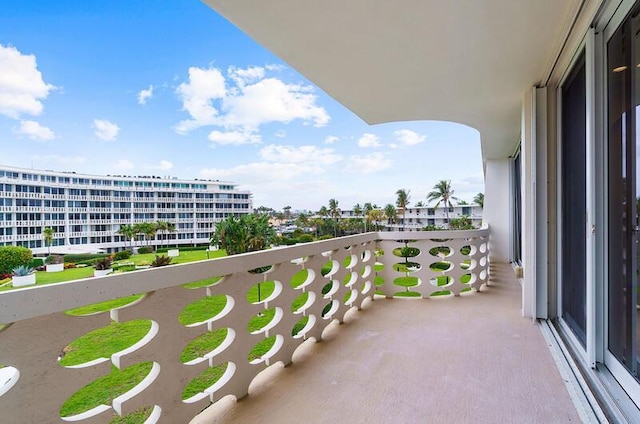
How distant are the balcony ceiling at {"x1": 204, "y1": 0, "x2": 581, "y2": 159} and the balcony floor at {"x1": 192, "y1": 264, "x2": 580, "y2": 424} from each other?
2.12 metres

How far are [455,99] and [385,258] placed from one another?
1896 millimetres

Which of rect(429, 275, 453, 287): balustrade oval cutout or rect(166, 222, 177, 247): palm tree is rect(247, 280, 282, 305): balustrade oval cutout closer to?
rect(429, 275, 453, 287): balustrade oval cutout

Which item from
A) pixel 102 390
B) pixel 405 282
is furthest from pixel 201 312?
pixel 405 282

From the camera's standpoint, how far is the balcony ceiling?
5.82ft

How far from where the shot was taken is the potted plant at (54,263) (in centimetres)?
212

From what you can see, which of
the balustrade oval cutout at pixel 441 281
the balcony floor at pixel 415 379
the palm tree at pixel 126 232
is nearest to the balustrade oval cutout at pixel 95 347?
the balcony floor at pixel 415 379

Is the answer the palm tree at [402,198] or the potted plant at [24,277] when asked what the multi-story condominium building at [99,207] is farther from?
the palm tree at [402,198]

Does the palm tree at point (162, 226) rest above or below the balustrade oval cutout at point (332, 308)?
above

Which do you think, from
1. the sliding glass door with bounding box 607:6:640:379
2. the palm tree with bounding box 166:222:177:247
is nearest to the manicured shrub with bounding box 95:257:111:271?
the palm tree with bounding box 166:222:177:247

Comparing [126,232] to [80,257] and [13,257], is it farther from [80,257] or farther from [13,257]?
[13,257]

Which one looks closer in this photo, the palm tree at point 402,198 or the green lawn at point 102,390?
the green lawn at point 102,390

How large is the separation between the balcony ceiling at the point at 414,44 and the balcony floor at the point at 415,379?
2.12m

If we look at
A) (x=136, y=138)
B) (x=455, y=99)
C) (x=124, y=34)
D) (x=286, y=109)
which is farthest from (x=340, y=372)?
(x=286, y=109)

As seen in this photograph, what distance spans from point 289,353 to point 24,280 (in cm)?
151
